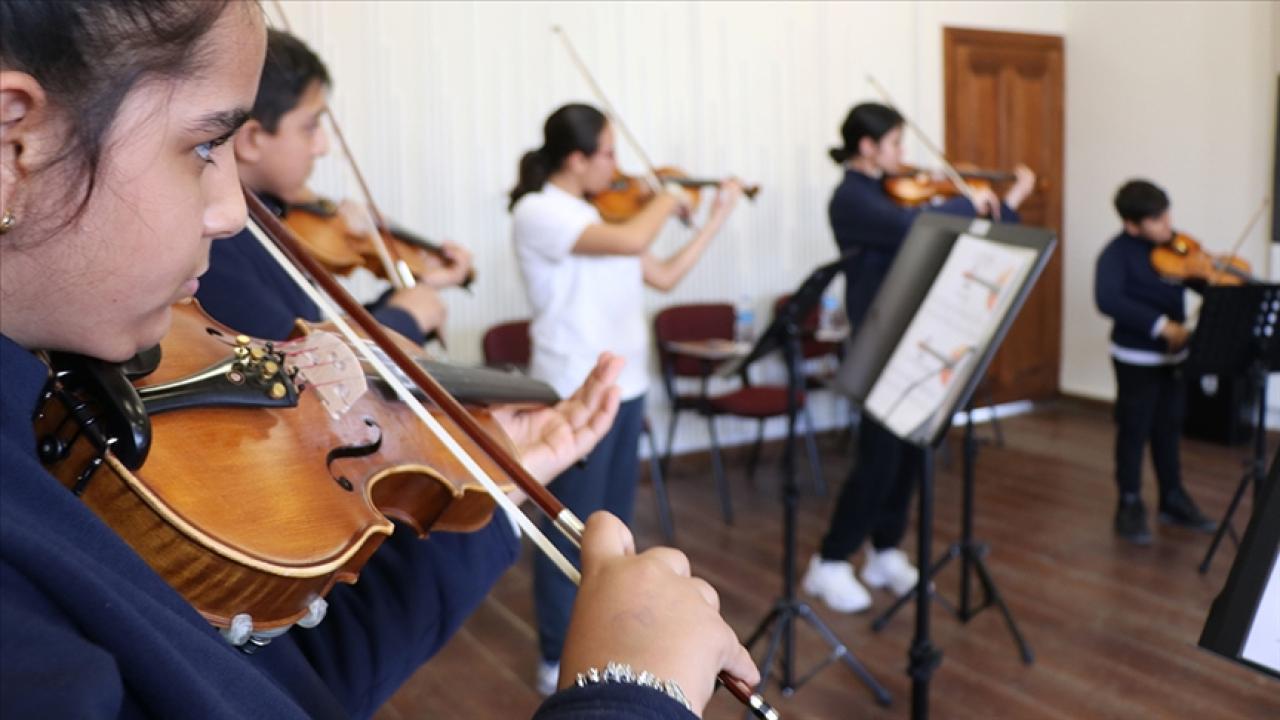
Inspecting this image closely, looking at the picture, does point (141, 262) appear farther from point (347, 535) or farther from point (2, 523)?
point (347, 535)

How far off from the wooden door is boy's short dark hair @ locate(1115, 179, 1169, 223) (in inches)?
71.4

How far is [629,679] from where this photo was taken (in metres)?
0.64

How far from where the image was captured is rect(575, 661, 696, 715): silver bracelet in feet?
2.11

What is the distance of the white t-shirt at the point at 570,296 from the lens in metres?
2.86

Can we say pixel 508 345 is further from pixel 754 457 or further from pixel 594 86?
pixel 754 457

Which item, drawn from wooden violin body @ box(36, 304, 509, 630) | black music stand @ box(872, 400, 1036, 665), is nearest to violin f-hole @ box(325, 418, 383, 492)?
wooden violin body @ box(36, 304, 509, 630)

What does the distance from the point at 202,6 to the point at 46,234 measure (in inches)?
6.5

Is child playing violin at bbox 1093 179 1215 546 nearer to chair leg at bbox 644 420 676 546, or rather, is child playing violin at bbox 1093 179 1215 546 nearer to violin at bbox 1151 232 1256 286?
violin at bbox 1151 232 1256 286

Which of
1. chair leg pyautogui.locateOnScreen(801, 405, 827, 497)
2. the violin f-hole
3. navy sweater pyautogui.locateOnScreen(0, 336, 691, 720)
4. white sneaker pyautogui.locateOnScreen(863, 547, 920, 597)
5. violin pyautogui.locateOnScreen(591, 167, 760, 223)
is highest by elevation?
navy sweater pyautogui.locateOnScreen(0, 336, 691, 720)

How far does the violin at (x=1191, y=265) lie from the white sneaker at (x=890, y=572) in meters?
1.72

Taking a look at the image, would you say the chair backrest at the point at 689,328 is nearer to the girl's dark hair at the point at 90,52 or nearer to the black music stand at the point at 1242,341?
the black music stand at the point at 1242,341

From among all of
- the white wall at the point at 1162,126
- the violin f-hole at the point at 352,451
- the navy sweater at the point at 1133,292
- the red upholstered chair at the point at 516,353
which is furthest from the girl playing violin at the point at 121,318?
the white wall at the point at 1162,126

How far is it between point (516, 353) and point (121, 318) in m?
3.81

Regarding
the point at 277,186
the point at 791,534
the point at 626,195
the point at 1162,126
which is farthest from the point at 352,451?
the point at 1162,126
